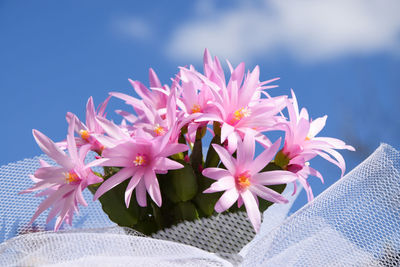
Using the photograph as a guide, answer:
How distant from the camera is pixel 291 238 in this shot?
653 millimetres

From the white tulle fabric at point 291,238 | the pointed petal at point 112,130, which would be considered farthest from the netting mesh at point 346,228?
the pointed petal at point 112,130

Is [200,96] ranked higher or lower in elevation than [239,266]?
higher

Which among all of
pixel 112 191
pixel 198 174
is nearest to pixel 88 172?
pixel 112 191

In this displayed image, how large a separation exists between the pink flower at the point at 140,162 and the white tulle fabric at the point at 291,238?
0.06 metres

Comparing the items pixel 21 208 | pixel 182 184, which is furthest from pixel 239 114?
pixel 21 208

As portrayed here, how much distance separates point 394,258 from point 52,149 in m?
0.47

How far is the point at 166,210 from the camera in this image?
664 millimetres

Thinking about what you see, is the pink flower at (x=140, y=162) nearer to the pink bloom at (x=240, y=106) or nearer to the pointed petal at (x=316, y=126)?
the pink bloom at (x=240, y=106)

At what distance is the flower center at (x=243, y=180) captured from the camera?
1.99 feet

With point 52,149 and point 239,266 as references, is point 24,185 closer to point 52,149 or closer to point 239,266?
point 52,149

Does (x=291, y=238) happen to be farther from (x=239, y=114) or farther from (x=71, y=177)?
(x=71, y=177)

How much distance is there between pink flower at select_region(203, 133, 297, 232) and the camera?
0.59 meters

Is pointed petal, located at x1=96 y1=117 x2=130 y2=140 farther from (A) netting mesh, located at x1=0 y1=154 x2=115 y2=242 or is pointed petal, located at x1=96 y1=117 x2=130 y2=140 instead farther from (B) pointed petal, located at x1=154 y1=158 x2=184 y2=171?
(A) netting mesh, located at x1=0 y1=154 x2=115 y2=242

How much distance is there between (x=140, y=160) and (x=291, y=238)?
0.23m
